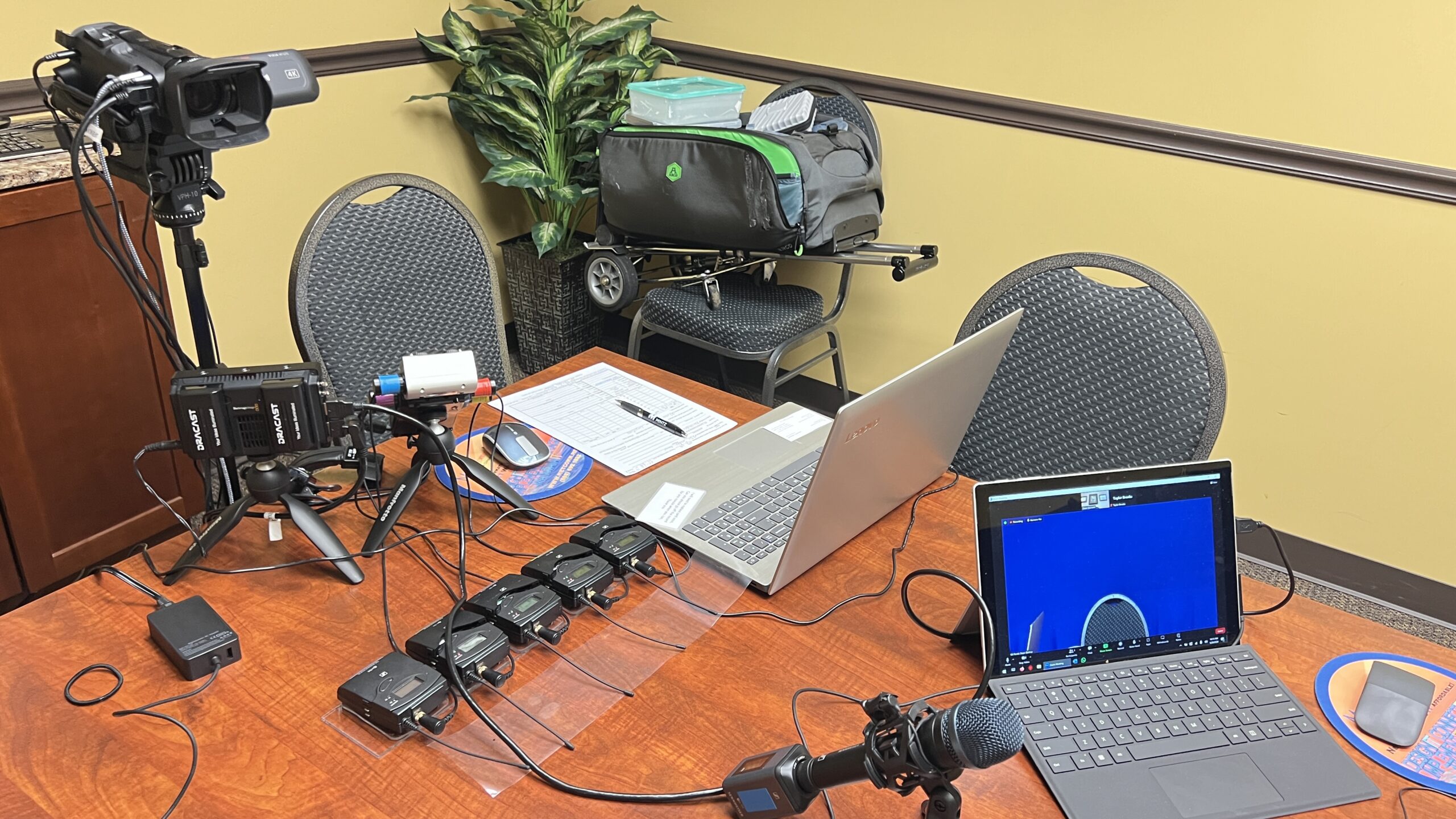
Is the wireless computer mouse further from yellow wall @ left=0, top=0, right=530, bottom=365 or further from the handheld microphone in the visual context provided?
yellow wall @ left=0, top=0, right=530, bottom=365

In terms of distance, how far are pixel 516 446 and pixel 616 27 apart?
189cm

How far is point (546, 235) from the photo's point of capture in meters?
2.92

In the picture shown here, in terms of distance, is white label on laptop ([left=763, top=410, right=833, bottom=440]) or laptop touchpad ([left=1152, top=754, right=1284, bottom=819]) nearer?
laptop touchpad ([left=1152, top=754, right=1284, bottom=819])

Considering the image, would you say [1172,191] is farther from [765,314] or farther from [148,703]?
[148,703]

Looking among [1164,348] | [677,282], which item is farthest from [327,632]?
[677,282]

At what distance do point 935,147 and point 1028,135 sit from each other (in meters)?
0.27

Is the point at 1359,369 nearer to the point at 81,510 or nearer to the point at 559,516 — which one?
the point at 559,516

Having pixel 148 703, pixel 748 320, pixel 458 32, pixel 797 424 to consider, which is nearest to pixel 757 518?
pixel 797 424

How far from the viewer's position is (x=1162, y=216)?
2.39 m

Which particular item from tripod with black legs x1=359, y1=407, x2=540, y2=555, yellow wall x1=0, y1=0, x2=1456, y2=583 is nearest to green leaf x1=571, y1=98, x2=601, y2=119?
yellow wall x1=0, y1=0, x2=1456, y2=583

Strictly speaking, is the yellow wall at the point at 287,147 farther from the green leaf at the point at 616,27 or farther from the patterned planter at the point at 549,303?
the green leaf at the point at 616,27

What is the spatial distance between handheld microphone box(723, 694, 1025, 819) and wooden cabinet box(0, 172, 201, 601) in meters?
1.72

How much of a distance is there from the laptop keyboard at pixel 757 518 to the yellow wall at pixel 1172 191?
4.97ft

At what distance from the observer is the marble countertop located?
1794 mm
